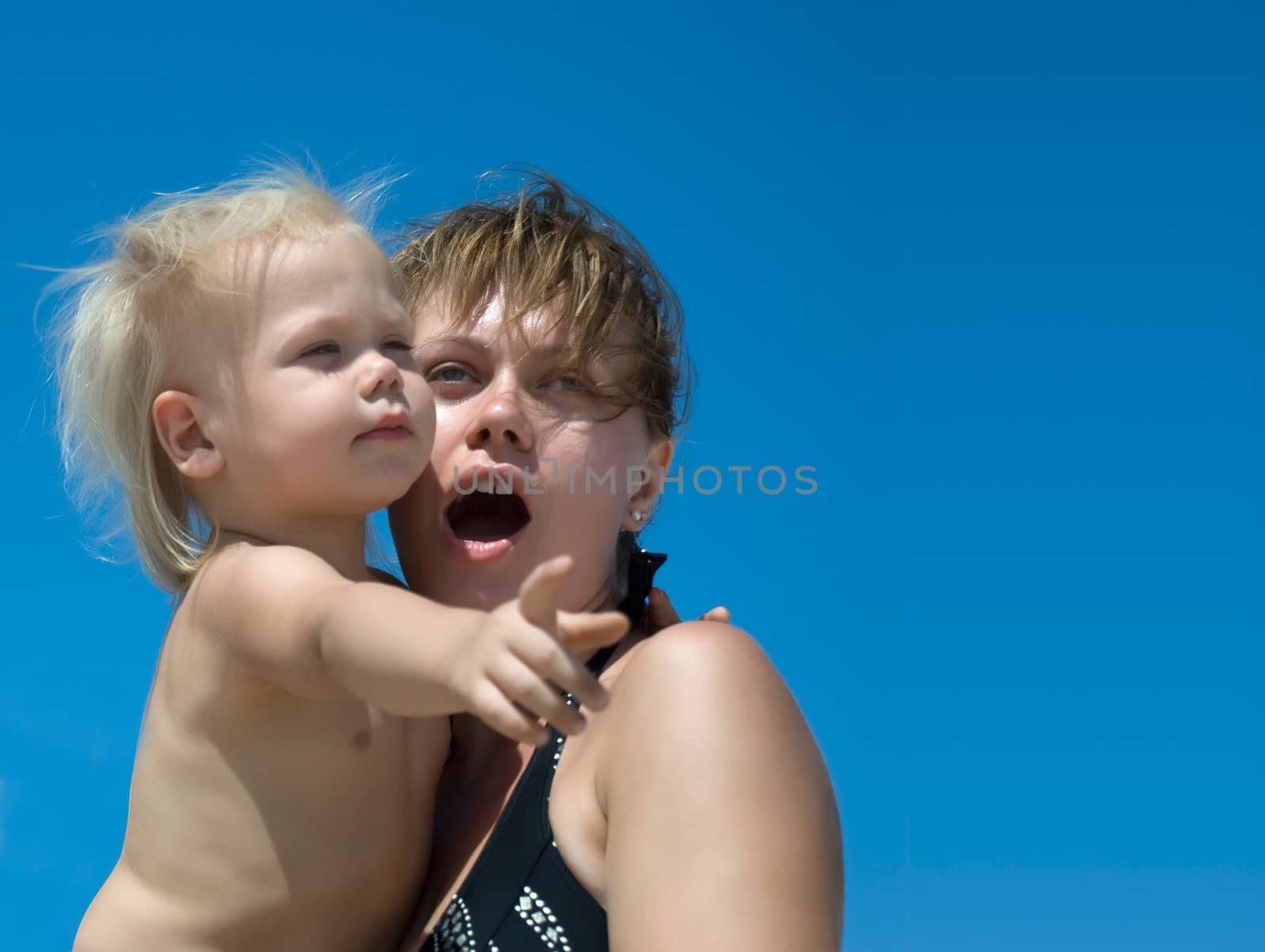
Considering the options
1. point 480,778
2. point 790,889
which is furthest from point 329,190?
point 790,889

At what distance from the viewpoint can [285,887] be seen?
246 centimetres

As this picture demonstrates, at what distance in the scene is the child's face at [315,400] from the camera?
2.51m

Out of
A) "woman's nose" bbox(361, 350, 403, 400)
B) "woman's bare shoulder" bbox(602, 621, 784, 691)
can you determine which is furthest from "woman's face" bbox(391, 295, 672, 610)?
"woman's bare shoulder" bbox(602, 621, 784, 691)

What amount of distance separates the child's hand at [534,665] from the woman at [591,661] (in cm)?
5

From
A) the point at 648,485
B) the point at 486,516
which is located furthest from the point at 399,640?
the point at 648,485

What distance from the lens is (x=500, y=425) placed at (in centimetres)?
290

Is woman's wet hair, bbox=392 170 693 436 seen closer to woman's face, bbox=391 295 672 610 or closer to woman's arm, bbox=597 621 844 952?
woman's face, bbox=391 295 672 610

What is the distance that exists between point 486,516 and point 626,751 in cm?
120

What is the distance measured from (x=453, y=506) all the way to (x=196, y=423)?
68 cm

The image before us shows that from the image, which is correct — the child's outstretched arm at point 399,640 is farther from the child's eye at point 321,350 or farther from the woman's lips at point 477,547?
the woman's lips at point 477,547

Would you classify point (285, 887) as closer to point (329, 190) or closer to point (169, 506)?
point (169, 506)

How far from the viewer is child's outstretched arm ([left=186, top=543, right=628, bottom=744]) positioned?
4.72ft

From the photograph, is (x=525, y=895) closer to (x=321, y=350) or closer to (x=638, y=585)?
(x=638, y=585)

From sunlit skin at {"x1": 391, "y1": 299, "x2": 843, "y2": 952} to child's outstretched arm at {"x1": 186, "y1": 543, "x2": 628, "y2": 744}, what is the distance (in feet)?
1.27
